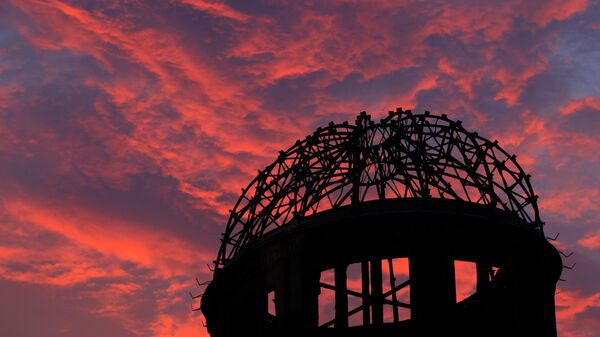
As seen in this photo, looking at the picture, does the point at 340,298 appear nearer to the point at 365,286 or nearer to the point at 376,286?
the point at 376,286

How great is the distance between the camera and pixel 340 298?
42.0 meters

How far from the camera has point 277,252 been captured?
139ft

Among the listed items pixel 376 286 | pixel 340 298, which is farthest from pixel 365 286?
pixel 340 298

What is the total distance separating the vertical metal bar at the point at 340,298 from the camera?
137ft

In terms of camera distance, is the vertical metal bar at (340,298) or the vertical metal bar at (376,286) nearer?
the vertical metal bar at (340,298)

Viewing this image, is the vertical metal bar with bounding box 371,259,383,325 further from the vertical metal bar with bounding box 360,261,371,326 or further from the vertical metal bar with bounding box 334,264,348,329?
the vertical metal bar with bounding box 334,264,348,329

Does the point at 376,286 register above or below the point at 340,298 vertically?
above

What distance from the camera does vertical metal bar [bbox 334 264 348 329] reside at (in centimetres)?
4188

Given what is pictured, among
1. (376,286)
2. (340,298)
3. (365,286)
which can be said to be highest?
(365,286)

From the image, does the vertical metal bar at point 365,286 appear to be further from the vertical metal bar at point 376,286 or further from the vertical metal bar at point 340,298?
the vertical metal bar at point 340,298

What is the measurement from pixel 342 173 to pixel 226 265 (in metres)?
6.58

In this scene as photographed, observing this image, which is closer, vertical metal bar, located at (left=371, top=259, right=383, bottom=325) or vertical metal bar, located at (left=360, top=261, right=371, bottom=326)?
vertical metal bar, located at (left=371, top=259, right=383, bottom=325)

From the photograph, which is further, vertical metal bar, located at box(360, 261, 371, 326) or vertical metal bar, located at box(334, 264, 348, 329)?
vertical metal bar, located at box(360, 261, 371, 326)

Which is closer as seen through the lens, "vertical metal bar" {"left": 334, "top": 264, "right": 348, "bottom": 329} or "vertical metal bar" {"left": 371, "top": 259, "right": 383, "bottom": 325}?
"vertical metal bar" {"left": 334, "top": 264, "right": 348, "bottom": 329}
